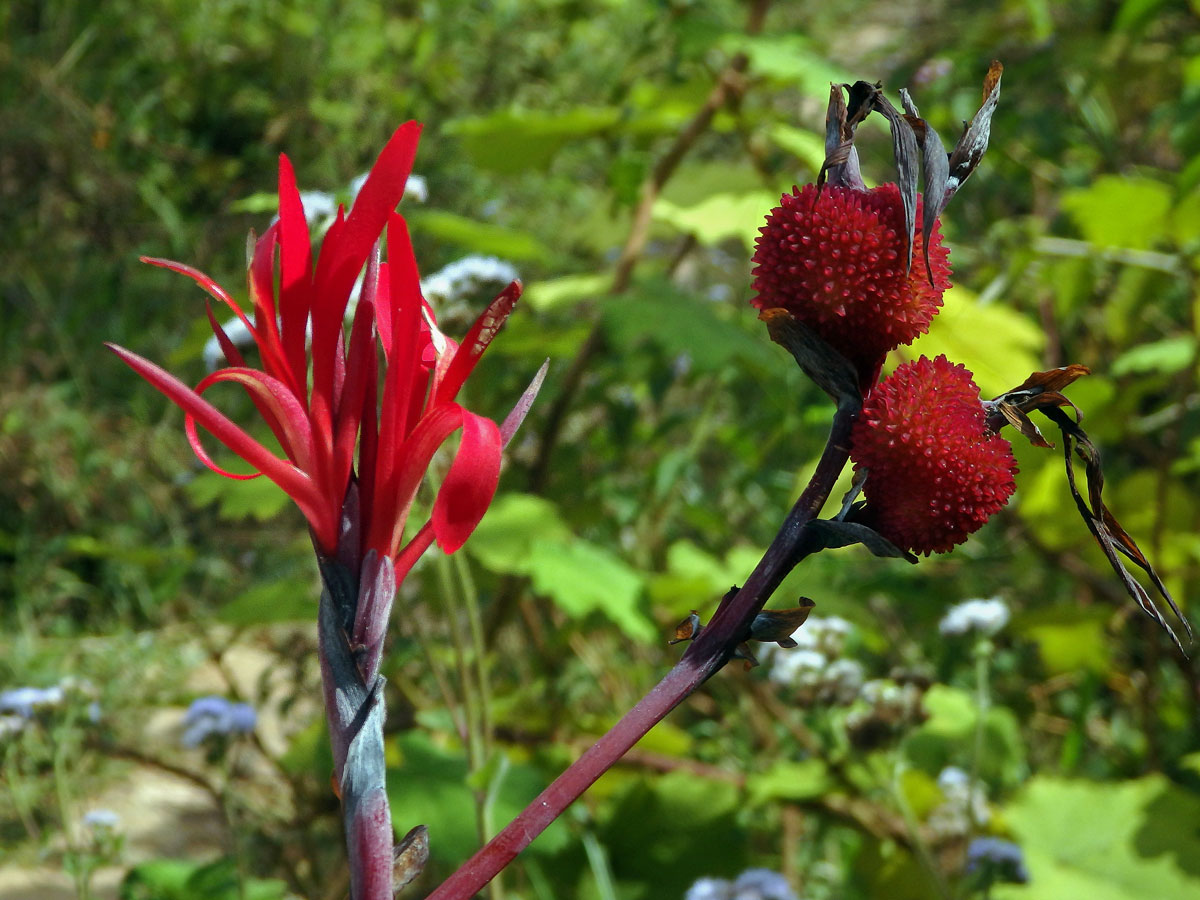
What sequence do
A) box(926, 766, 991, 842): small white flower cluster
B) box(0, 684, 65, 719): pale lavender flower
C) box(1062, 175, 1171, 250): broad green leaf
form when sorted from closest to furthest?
box(0, 684, 65, 719): pale lavender flower
box(926, 766, 991, 842): small white flower cluster
box(1062, 175, 1171, 250): broad green leaf

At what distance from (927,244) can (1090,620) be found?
51.7 inches

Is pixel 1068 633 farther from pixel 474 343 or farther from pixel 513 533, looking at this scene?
A: pixel 474 343

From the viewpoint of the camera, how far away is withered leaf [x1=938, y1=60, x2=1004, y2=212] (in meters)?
0.31

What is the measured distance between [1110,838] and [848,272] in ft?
4.03

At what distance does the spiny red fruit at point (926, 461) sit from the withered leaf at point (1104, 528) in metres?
0.02

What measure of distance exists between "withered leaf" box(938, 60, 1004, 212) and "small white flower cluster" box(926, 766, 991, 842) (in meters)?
1.13

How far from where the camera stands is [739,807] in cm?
146

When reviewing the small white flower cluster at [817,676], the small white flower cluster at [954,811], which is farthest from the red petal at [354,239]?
the small white flower cluster at [954,811]

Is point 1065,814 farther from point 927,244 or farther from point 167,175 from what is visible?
point 167,175

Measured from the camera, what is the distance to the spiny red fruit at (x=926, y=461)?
0.30m

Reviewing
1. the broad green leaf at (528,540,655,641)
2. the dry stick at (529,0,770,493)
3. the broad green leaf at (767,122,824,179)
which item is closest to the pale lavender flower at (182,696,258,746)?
the broad green leaf at (528,540,655,641)

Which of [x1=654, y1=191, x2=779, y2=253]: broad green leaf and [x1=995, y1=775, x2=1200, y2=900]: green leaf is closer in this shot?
[x1=995, y1=775, x2=1200, y2=900]: green leaf

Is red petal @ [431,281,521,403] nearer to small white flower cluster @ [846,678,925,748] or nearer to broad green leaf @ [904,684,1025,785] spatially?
small white flower cluster @ [846,678,925,748]

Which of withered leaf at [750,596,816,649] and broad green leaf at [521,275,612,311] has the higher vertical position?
withered leaf at [750,596,816,649]
